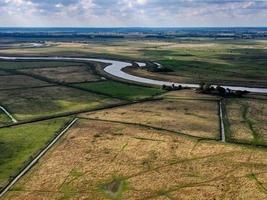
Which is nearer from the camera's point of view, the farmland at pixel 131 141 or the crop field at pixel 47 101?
the farmland at pixel 131 141

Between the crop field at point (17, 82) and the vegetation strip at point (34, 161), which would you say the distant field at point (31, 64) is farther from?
the vegetation strip at point (34, 161)

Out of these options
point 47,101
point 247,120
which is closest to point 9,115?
point 47,101

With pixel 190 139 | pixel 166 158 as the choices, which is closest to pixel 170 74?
pixel 190 139

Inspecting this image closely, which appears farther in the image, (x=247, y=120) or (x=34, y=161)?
(x=247, y=120)

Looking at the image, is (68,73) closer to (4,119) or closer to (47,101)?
(47,101)

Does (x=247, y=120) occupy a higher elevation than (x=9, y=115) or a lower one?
lower

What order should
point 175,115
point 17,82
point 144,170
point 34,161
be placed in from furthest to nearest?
point 17,82 < point 175,115 < point 34,161 < point 144,170

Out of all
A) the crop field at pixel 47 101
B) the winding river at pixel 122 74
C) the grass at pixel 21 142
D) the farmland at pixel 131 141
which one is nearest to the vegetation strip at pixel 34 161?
the farmland at pixel 131 141
